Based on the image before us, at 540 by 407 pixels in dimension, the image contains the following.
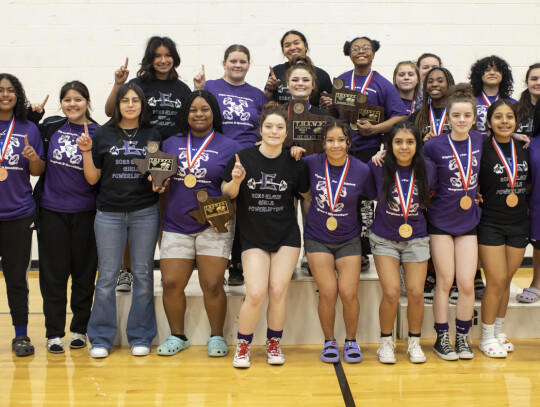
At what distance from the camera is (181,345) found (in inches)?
148

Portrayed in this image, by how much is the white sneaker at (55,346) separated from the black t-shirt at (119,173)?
35.1 inches

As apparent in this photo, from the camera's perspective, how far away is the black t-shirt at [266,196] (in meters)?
3.55

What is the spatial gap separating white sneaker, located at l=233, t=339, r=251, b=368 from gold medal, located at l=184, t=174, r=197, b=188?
954mm

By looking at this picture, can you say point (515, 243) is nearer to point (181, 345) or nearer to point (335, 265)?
point (335, 265)

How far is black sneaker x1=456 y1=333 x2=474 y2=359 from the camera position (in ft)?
11.8

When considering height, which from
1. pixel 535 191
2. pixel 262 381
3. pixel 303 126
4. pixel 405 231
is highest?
pixel 303 126

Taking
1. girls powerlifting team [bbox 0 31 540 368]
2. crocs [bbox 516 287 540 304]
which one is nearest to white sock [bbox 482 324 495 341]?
girls powerlifting team [bbox 0 31 540 368]

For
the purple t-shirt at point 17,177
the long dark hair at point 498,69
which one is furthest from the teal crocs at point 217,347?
the long dark hair at point 498,69

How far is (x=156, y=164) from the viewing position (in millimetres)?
3506

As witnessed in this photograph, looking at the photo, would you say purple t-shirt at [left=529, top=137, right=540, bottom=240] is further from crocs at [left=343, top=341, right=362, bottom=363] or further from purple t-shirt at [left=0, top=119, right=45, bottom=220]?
purple t-shirt at [left=0, top=119, right=45, bottom=220]

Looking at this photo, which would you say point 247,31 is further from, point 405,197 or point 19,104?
Result: point 405,197

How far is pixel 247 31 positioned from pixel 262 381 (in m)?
3.74

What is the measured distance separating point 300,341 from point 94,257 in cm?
141

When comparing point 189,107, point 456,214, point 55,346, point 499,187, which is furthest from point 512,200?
point 55,346
